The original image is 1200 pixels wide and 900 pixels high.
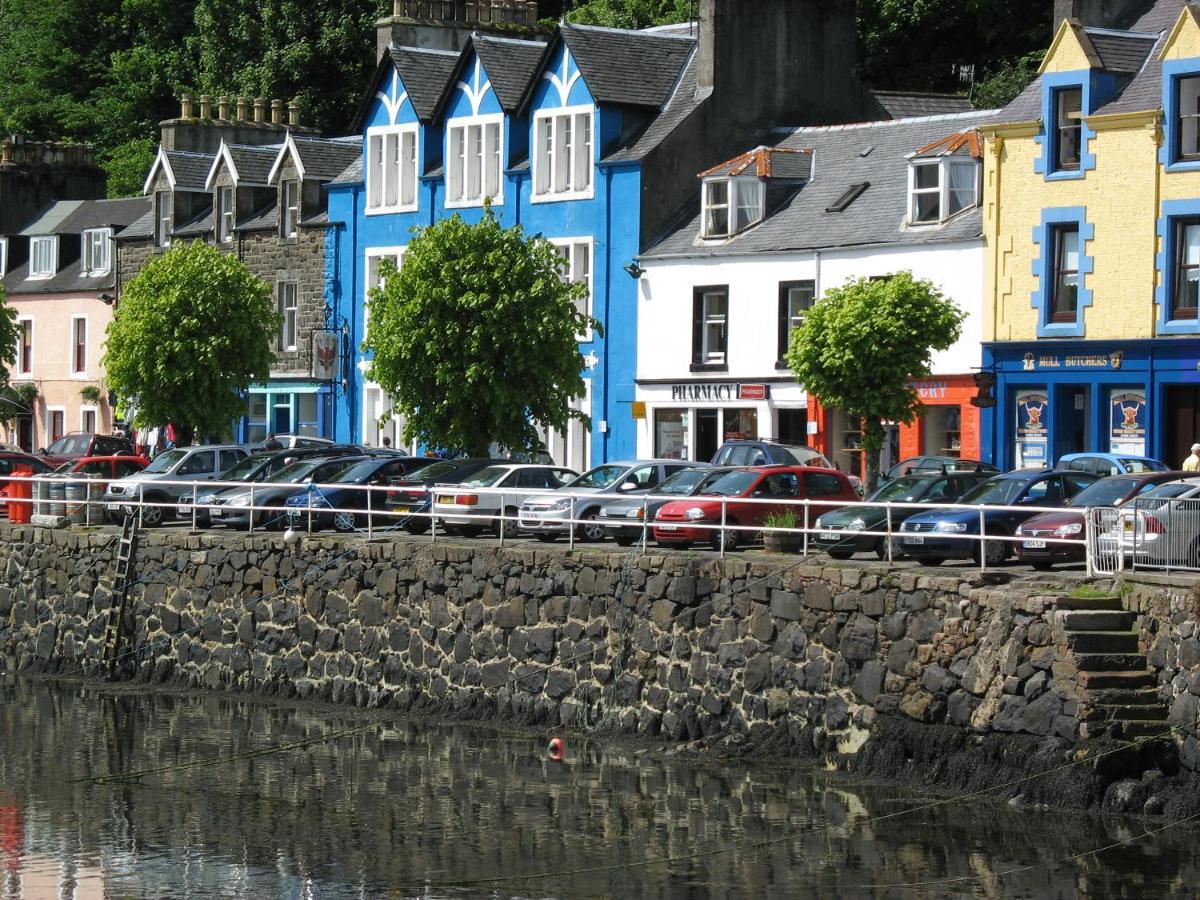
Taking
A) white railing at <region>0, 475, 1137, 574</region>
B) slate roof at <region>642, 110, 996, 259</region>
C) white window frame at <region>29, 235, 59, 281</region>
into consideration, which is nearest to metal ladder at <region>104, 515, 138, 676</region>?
white railing at <region>0, 475, 1137, 574</region>

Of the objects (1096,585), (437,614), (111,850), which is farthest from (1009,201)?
(111,850)

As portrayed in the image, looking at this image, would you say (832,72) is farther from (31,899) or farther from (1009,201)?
(31,899)

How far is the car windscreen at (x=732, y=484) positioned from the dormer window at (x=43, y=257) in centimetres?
4413

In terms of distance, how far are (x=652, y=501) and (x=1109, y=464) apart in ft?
27.3

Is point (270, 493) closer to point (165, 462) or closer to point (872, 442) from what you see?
point (165, 462)

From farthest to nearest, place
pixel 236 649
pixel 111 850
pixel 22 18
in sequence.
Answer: pixel 22 18 < pixel 236 649 < pixel 111 850

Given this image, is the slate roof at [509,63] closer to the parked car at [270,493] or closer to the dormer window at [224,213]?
the dormer window at [224,213]

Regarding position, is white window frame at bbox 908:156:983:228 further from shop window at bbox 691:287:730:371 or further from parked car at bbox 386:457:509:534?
parked car at bbox 386:457:509:534

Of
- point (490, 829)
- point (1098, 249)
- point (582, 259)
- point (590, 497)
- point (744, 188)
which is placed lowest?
point (490, 829)

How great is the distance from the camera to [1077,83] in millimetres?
45438

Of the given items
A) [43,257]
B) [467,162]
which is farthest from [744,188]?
[43,257]

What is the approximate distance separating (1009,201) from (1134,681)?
22317 millimetres

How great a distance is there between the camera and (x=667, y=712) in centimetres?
3123

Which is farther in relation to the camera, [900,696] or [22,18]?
[22,18]
